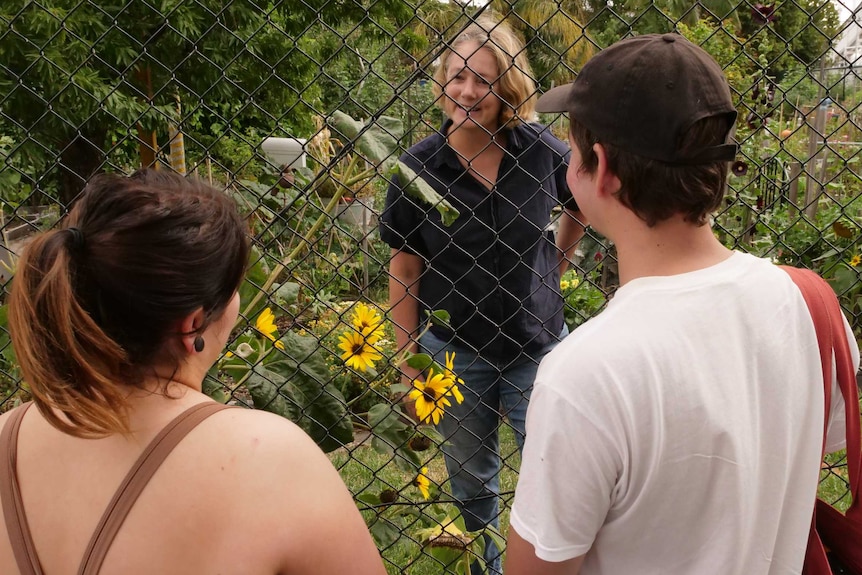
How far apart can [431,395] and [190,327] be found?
871 millimetres

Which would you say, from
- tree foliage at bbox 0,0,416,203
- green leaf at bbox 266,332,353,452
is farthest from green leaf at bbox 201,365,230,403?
tree foliage at bbox 0,0,416,203

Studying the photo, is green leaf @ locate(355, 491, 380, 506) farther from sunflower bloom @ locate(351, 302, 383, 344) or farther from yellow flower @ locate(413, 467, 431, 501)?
sunflower bloom @ locate(351, 302, 383, 344)

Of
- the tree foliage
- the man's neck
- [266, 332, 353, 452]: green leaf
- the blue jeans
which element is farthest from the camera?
the tree foliage

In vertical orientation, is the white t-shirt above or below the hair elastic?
below

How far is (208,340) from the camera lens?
1111mm

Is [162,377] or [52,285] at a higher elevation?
[52,285]

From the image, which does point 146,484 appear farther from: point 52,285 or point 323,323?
point 323,323

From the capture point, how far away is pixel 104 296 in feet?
3.25

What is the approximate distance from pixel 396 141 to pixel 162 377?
763mm

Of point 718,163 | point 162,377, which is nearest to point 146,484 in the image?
point 162,377

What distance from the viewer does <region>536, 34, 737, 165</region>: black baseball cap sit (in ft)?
3.49

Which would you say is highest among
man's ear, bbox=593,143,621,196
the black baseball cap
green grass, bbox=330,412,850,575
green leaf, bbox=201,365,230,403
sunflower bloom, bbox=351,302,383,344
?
the black baseball cap

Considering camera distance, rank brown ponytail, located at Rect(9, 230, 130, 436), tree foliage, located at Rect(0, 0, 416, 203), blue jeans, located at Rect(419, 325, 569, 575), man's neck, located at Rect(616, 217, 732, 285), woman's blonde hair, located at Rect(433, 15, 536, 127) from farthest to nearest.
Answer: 1. tree foliage, located at Rect(0, 0, 416, 203)
2. blue jeans, located at Rect(419, 325, 569, 575)
3. woman's blonde hair, located at Rect(433, 15, 536, 127)
4. man's neck, located at Rect(616, 217, 732, 285)
5. brown ponytail, located at Rect(9, 230, 130, 436)

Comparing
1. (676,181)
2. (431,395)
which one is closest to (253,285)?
(431,395)
